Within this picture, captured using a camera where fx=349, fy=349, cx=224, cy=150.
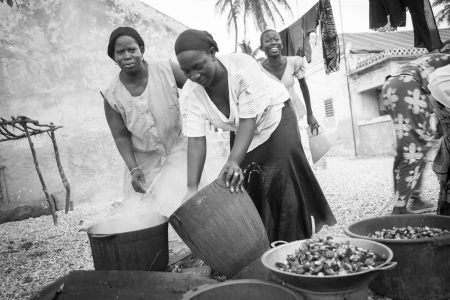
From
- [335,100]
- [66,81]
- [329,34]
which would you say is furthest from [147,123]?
[335,100]

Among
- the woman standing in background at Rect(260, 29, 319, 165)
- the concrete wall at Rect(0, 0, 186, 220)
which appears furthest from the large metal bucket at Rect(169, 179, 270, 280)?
the concrete wall at Rect(0, 0, 186, 220)

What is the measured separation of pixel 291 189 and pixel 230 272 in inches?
33.4

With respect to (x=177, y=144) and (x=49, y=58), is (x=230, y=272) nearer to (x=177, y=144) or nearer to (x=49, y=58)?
(x=177, y=144)

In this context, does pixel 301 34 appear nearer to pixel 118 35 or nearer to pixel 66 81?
pixel 66 81

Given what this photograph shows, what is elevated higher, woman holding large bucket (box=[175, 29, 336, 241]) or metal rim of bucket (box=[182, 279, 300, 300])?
woman holding large bucket (box=[175, 29, 336, 241])

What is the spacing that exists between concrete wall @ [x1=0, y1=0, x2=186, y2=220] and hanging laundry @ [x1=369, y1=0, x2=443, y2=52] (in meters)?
5.46

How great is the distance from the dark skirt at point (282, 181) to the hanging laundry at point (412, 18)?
6.85 feet

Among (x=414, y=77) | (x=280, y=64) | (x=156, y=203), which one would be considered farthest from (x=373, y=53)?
(x=156, y=203)

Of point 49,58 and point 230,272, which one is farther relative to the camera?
point 49,58

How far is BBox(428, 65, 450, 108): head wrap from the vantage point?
2.01 m

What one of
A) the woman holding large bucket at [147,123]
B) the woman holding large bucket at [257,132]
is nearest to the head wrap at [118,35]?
the woman holding large bucket at [147,123]

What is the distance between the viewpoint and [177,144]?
11.1ft

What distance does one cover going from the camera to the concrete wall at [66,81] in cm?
766

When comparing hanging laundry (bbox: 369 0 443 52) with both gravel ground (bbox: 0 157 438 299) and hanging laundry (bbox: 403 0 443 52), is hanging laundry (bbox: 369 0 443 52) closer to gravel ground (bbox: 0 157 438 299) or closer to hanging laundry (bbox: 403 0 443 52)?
hanging laundry (bbox: 403 0 443 52)
